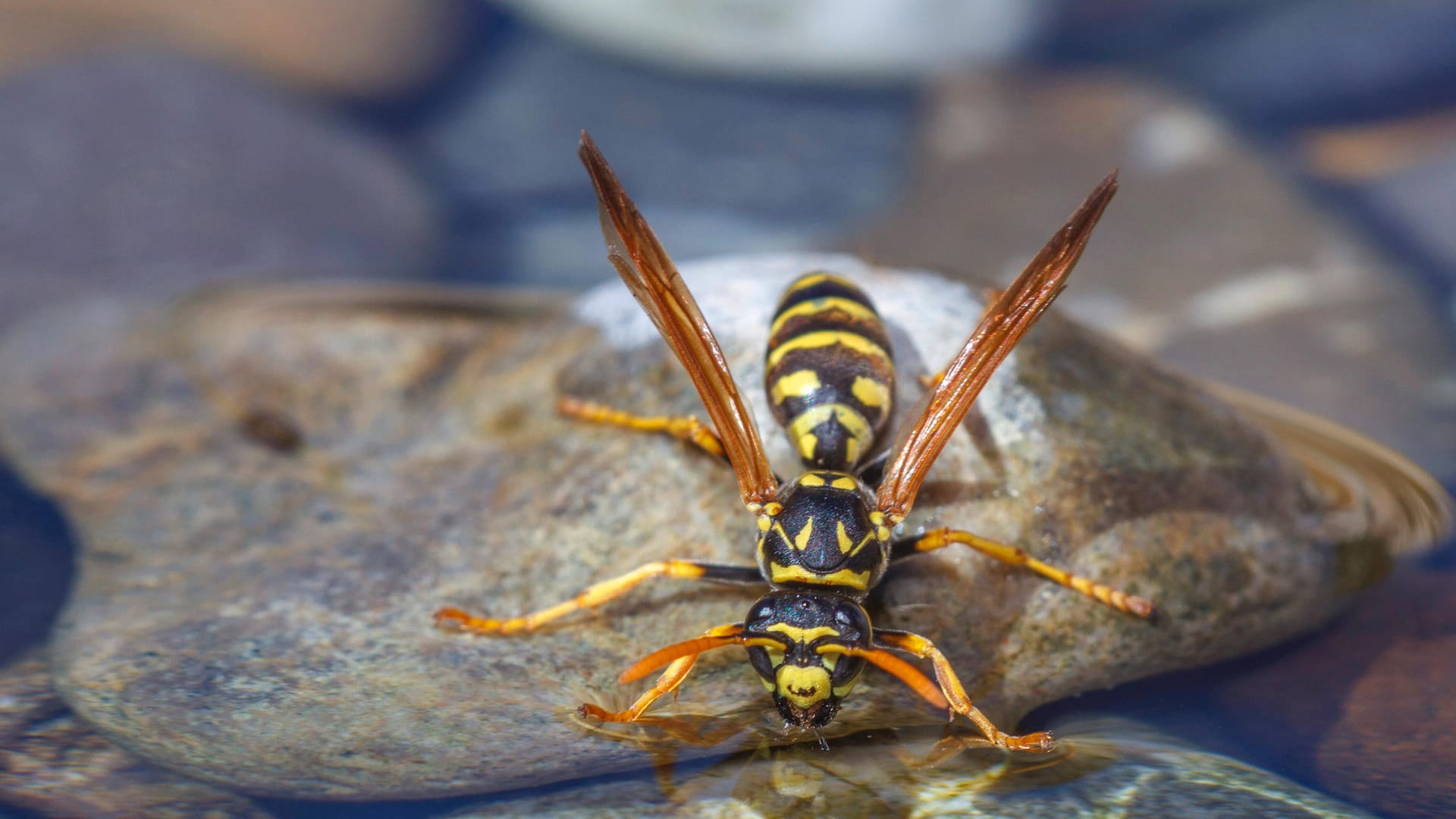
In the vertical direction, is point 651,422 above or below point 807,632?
→ above

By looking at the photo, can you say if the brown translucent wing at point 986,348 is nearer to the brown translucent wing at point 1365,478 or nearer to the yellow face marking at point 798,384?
the yellow face marking at point 798,384

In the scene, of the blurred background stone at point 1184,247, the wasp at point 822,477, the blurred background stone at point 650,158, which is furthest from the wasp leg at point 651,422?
the blurred background stone at point 650,158

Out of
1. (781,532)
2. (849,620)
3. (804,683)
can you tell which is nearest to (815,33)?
(781,532)

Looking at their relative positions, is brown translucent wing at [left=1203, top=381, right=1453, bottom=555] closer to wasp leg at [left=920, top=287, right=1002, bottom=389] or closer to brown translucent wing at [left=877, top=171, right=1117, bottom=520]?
wasp leg at [left=920, top=287, right=1002, bottom=389]

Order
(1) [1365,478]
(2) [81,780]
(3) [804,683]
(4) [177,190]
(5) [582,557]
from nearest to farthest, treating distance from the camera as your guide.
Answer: (3) [804,683], (2) [81,780], (5) [582,557], (1) [1365,478], (4) [177,190]

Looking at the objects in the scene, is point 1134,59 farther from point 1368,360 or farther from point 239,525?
point 239,525

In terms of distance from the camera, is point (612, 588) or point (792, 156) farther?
point (792, 156)

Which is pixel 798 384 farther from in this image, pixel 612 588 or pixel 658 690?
pixel 658 690

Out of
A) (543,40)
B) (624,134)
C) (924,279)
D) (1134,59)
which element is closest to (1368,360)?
(924,279)
